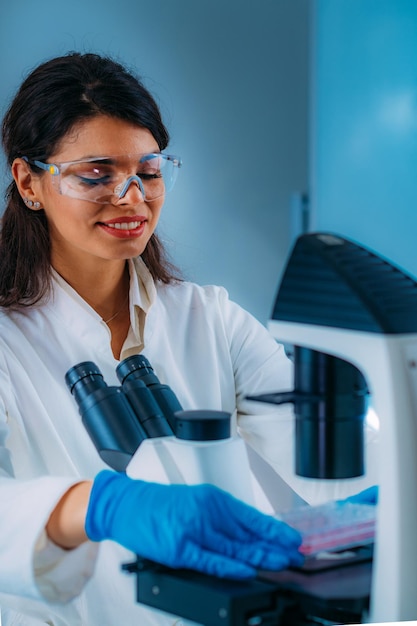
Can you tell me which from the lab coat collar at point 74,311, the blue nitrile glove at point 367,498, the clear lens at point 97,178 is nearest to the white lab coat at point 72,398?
the lab coat collar at point 74,311

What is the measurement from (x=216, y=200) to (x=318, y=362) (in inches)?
39.8

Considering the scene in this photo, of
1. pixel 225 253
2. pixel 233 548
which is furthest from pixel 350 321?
pixel 225 253

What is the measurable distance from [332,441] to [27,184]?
92cm

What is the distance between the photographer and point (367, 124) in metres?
2.20

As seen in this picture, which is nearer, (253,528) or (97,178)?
(253,528)

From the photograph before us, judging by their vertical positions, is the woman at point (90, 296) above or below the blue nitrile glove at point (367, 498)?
above

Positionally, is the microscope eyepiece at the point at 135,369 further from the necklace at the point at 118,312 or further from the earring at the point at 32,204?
the earring at the point at 32,204

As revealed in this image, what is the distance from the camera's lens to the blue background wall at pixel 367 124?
206 cm

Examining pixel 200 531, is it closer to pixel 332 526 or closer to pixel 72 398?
pixel 332 526

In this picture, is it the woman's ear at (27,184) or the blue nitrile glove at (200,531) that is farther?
the woman's ear at (27,184)

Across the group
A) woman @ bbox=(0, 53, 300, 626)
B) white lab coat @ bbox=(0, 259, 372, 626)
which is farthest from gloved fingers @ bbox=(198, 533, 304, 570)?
woman @ bbox=(0, 53, 300, 626)

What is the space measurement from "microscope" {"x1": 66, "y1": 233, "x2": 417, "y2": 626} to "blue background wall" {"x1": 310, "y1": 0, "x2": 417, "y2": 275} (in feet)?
3.67

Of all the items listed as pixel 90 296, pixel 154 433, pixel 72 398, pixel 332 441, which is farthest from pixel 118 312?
pixel 332 441

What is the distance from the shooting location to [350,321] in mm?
903
